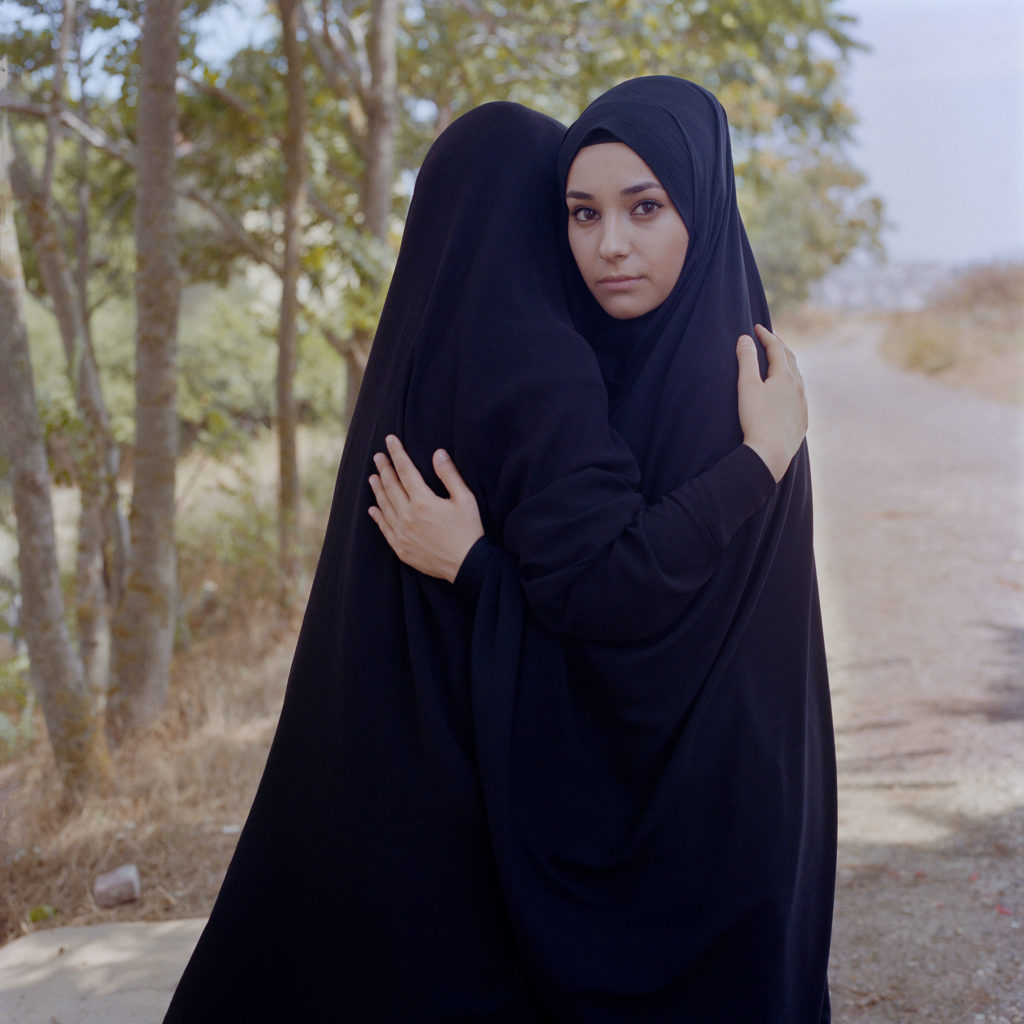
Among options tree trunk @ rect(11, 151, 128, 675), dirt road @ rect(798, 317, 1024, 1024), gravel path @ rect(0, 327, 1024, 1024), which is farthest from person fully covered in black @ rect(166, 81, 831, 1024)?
tree trunk @ rect(11, 151, 128, 675)

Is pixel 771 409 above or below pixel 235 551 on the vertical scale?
above

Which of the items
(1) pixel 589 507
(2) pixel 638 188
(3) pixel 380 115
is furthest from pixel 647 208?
(3) pixel 380 115

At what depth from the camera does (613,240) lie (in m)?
1.62

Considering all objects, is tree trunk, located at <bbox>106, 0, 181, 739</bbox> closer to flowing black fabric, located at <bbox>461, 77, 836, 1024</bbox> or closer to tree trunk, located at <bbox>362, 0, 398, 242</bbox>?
tree trunk, located at <bbox>362, 0, 398, 242</bbox>

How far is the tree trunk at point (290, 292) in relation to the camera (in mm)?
5789

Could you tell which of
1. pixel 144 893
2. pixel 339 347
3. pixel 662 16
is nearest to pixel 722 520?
pixel 144 893

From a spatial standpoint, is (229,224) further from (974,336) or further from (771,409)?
(974,336)

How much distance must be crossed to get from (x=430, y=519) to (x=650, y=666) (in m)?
0.39

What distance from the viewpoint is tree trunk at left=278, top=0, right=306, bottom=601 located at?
19.0 ft

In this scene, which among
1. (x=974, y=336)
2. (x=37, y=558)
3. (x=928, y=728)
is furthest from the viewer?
(x=974, y=336)

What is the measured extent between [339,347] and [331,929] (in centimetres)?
522

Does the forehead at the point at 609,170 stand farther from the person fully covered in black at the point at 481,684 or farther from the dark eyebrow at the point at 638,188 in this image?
the person fully covered in black at the point at 481,684

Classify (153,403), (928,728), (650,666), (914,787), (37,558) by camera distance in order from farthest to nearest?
(928,728), (153,403), (914,787), (37,558), (650,666)

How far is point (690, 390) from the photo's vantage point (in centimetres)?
165
